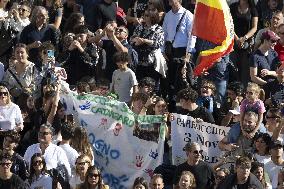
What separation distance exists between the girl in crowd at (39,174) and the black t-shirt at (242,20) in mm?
5704

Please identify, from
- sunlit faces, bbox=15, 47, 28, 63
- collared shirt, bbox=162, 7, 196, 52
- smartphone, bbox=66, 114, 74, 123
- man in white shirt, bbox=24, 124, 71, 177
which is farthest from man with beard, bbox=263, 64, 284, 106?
sunlit faces, bbox=15, 47, 28, 63

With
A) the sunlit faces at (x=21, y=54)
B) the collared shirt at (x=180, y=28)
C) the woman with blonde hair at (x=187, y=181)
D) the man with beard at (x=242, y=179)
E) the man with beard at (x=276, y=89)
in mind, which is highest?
the collared shirt at (x=180, y=28)

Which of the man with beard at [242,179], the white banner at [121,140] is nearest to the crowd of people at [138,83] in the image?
the man with beard at [242,179]

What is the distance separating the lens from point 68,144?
18.7 metres

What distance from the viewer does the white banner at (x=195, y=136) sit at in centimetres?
1884

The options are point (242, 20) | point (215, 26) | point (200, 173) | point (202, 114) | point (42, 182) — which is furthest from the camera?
point (242, 20)

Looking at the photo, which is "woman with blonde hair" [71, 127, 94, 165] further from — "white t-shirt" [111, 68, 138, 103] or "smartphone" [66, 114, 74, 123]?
"white t-shirt" [111, 68, 138, 103]

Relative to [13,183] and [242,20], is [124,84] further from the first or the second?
[13,183]

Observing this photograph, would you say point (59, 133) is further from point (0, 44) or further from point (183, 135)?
point (0, 44)

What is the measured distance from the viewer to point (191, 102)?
62.4ft

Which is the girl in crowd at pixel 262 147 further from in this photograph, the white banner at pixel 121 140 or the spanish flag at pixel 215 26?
the spanish flag at pixel 215 26

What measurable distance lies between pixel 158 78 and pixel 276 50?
6.27 feet

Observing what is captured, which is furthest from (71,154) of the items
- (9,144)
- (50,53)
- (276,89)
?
(276,89)

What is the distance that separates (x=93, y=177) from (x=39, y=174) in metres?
0.79
